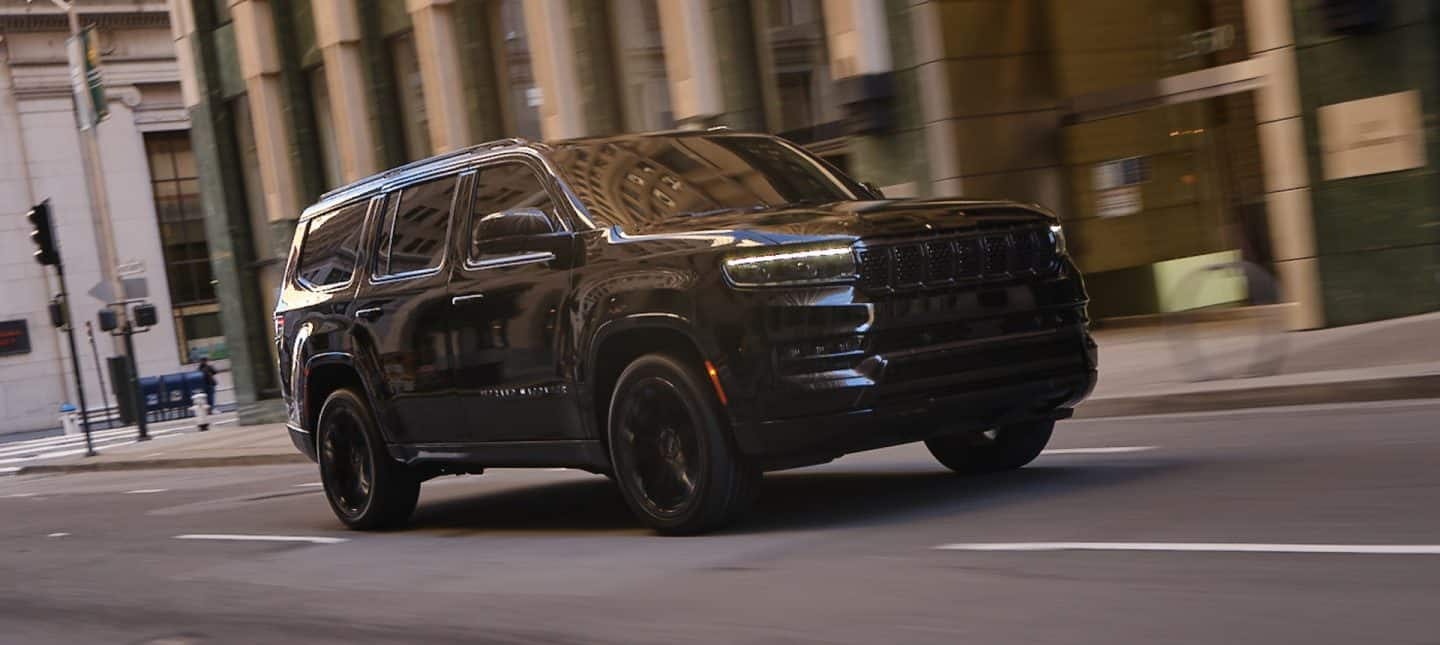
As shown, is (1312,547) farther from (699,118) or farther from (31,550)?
(699,118)

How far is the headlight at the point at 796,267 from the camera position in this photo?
23.3ft

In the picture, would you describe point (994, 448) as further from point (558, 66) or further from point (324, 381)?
point (558, 66)

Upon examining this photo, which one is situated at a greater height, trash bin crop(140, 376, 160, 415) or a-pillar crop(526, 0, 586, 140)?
a-pillar crop(526, 0, 586, 140)

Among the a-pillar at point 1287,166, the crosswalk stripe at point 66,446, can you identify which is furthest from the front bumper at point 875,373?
the crosswalk stripe at point 66,446

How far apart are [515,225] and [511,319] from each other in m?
0.50

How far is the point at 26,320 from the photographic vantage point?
2093 inches

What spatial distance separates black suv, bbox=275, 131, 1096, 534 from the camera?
23.5ft

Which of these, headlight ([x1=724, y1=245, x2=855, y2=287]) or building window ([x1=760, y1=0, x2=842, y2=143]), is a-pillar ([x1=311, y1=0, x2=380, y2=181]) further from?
headlight ([x1=724, y1=245, x2=855, y2=287])

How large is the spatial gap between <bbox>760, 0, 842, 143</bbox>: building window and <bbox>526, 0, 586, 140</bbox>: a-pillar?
3.48 meters

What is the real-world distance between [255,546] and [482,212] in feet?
9.34

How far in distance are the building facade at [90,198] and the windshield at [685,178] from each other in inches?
1708

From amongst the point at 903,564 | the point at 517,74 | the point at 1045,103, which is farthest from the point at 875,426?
the point at 517,74

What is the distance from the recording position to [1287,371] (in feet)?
39.7

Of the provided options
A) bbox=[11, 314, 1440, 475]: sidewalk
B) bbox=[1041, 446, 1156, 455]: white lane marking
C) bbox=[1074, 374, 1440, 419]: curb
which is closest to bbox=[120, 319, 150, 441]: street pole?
bbox=[11, 314, 1440, 475]: sidewalk
